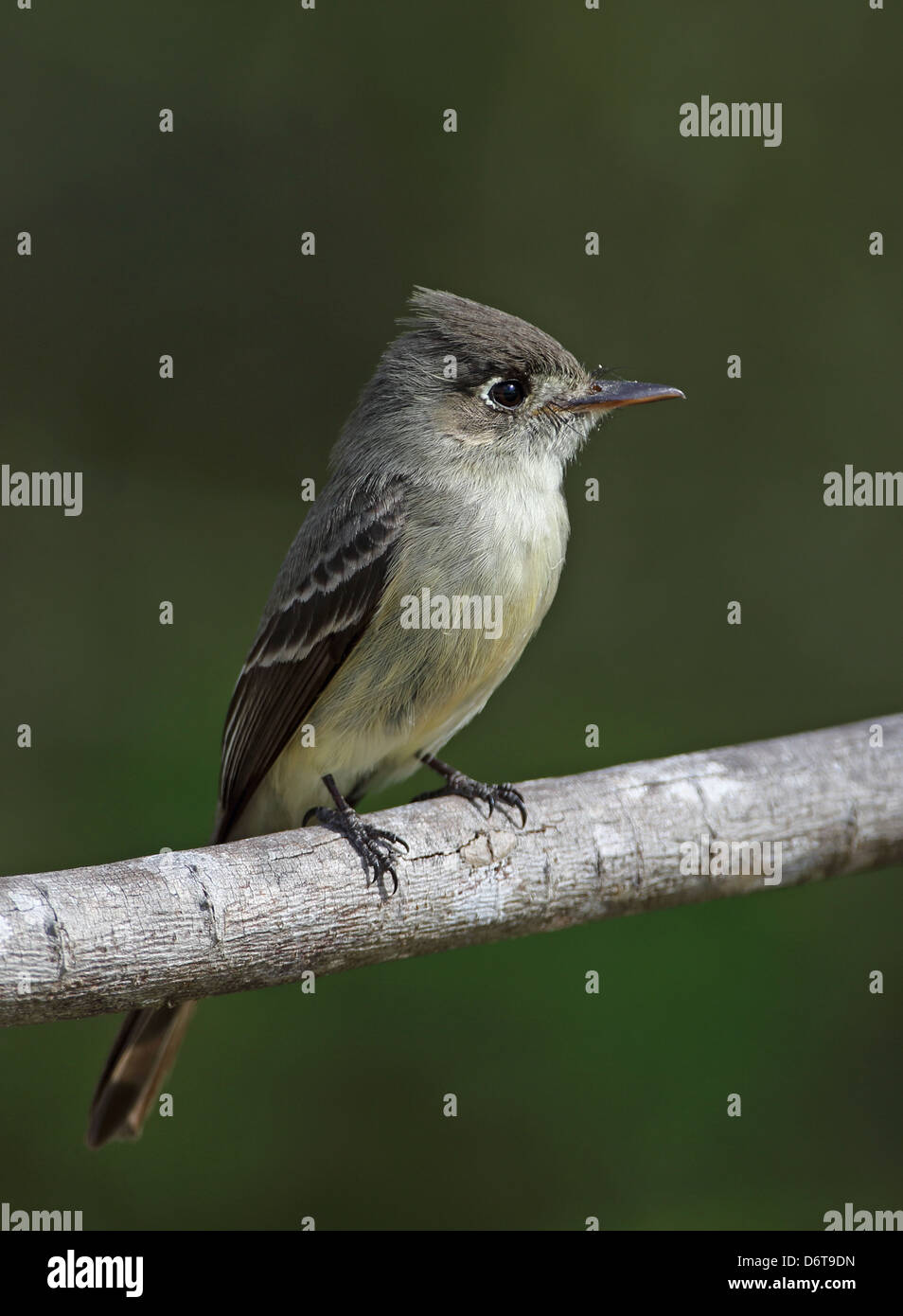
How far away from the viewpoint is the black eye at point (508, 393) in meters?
4.38

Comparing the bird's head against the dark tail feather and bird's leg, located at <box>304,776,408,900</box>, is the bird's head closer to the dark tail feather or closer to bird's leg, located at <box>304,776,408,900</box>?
bird's leg, located at <box>304,776,408,900</box>

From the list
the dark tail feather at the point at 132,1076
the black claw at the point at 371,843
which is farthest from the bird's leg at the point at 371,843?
the dark tail feather at the point at 132,1076

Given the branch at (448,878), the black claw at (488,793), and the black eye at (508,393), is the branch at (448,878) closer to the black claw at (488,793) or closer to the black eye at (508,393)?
the black claw at (488,793)

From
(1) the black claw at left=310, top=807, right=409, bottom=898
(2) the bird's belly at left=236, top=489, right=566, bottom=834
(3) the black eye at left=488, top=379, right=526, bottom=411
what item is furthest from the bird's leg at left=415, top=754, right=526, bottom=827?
(3) the black eye at left=488, top=379, right=526, bottom=411

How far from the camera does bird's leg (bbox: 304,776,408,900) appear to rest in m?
3.73

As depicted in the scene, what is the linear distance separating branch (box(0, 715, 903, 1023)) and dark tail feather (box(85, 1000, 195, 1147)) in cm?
90

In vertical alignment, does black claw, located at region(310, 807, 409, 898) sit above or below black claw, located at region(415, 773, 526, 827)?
below

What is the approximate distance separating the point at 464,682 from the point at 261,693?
66cm

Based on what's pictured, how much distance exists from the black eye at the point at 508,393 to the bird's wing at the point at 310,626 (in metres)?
0.40

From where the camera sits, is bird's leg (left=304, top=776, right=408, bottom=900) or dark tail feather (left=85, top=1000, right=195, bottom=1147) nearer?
bird's leg (left=304, top=776, right=408, bottom=900)

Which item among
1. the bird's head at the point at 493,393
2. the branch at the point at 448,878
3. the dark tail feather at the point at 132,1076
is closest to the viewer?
the branch at the point at 448,878

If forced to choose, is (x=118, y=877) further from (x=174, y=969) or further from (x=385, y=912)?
(x=385, y=912)

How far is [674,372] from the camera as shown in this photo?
6855 millimetres

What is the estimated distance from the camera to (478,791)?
4246 mm
